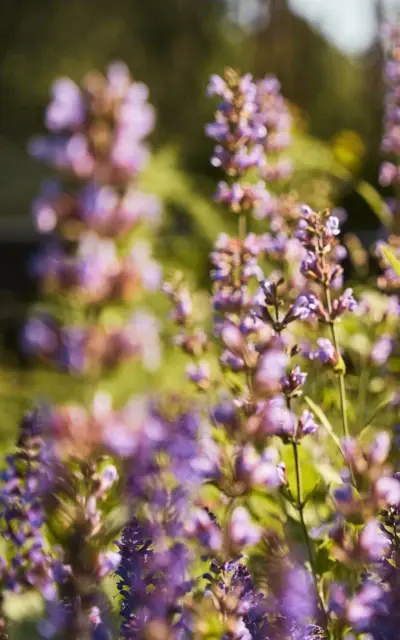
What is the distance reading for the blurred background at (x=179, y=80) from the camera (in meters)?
8.08

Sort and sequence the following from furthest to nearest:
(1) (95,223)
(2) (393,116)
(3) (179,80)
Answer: (3) (179,80), (2) (393,116), (1) (95,223)

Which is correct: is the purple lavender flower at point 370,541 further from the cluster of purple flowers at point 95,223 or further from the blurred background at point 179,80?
the blurred background at point 179,80

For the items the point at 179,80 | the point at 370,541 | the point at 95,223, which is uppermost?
the point at 179,80

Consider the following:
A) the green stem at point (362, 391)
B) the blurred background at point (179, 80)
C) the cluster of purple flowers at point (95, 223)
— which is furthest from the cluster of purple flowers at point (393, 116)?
the blurred background at point (179, 80)

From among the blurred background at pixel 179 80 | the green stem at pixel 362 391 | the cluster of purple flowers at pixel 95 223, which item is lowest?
the cluster of purple flowers at pixel 95 223

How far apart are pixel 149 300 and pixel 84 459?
533cm

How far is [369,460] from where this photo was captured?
859mm

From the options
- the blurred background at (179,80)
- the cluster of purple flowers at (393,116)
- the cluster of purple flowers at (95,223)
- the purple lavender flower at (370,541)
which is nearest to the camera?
the cluster of purple flowers at (95,223)

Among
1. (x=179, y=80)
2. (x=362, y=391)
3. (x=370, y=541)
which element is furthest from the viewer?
(x=179, y=80)

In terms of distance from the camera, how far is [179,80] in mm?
10430

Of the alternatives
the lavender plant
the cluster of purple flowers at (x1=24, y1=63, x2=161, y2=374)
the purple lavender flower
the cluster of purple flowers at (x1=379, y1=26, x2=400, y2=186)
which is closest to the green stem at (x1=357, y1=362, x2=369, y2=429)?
the lavender plant

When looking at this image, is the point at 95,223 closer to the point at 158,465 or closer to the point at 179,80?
the point at 158,465

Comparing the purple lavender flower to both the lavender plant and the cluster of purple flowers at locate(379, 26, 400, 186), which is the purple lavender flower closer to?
the lavender plant

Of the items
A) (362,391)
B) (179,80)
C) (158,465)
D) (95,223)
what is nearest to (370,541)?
(158,465)
